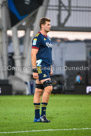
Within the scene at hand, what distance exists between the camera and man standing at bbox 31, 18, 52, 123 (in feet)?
29.5

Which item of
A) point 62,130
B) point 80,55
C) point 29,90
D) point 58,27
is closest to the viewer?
point 62,130

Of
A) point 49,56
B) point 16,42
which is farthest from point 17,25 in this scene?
point 49,56

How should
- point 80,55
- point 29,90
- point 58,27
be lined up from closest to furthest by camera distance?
point 29,90, point 80,55, point 58,27

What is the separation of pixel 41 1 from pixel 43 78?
23.0m

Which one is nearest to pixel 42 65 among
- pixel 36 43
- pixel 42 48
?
pixel 42 48

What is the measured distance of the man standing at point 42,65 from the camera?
898 cm

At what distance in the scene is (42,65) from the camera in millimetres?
9062

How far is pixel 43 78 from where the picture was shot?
29.5 feet

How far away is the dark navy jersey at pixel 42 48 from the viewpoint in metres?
9.01

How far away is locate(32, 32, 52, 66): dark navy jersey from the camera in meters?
9.01

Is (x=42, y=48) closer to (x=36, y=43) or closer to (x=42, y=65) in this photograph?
(x=36, y=43)

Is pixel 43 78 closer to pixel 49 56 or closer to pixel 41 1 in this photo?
pixel 49 56

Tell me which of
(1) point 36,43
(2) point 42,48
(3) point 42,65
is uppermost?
(1) point 36,43

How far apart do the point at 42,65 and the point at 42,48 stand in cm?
37
